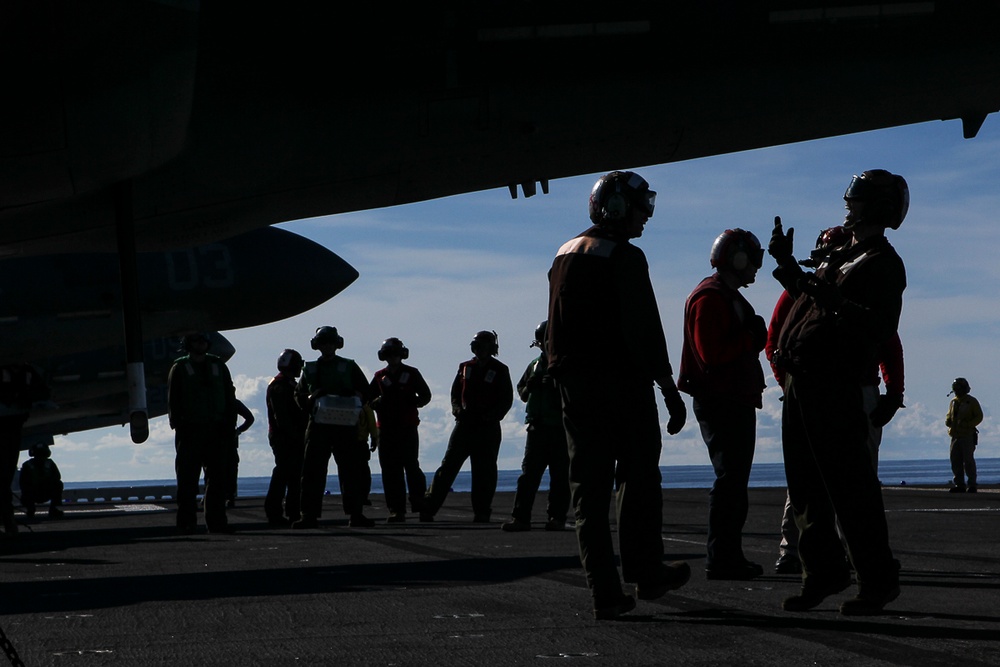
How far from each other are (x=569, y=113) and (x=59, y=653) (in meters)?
5.16

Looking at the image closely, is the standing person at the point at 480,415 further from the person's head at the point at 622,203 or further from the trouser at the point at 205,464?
the person's head at the point at 622,203

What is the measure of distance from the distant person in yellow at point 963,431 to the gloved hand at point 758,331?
46.8 feet

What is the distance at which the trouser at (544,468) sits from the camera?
11195 millimetres

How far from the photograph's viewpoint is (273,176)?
28.1 feet

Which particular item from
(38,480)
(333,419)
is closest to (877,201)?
(333,419)

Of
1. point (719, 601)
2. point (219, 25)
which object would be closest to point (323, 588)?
point (719, 601)

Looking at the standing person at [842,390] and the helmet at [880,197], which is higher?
the helmet at [880,197]

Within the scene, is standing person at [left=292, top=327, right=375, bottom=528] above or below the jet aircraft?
below

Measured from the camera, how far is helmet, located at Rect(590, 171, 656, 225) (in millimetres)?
5348

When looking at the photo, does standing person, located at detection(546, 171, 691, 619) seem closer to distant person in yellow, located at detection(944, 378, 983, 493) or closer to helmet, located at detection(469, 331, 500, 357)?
helmet, located at detection(469, 331, 500, 357)

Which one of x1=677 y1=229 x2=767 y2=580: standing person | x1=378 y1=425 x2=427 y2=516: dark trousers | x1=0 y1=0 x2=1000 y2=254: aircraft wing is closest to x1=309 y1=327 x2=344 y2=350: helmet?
x1=378 y1=425 x2=427 y2=516: dark trousers

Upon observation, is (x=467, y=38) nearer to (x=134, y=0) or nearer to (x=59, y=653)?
(x=134, y=0)

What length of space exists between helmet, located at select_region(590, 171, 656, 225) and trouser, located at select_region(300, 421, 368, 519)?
7.54 metres

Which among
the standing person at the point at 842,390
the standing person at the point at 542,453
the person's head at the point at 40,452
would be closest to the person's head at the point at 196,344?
the standing person at the point at 542,453
